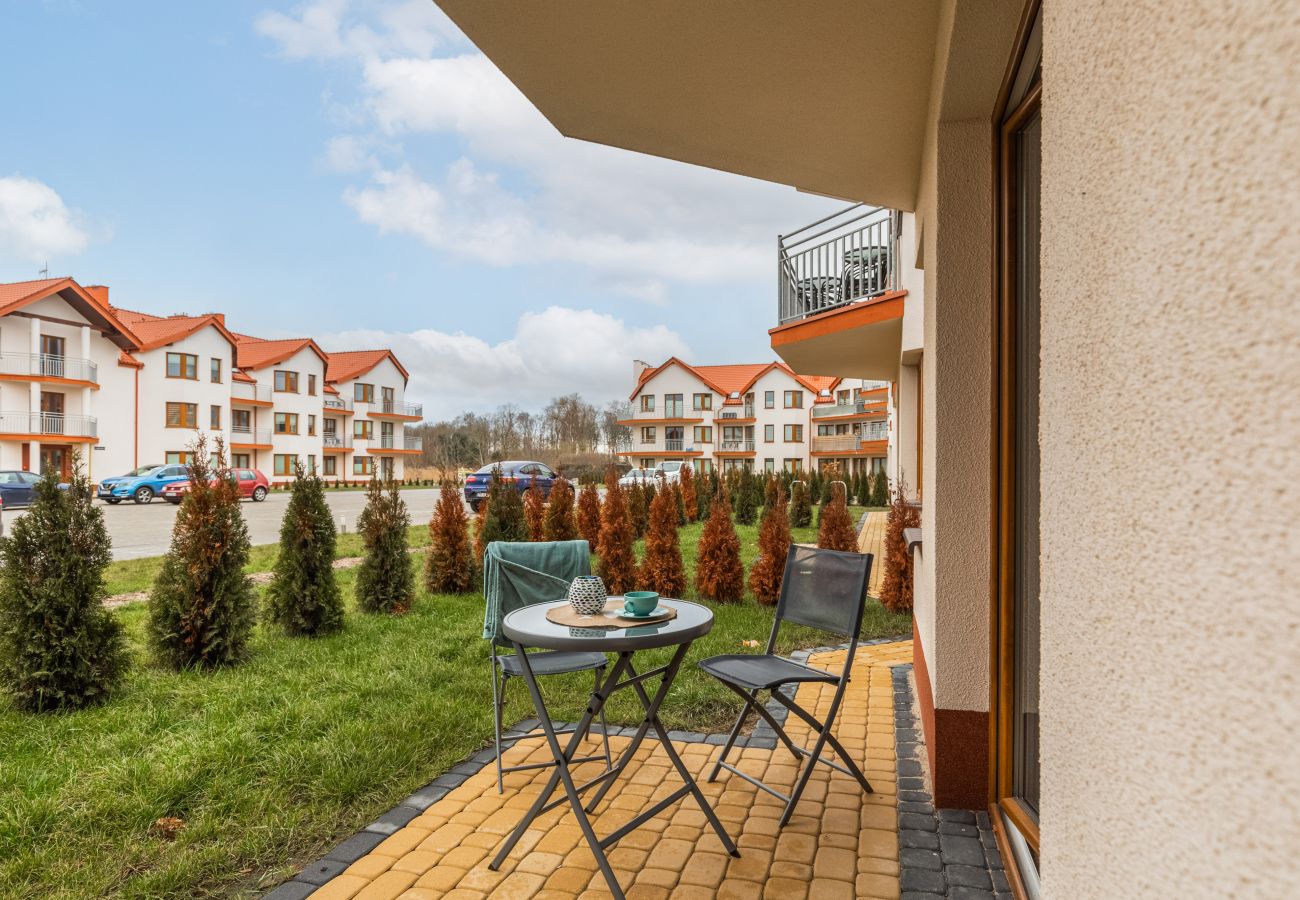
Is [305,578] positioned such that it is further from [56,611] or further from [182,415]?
[182,415]

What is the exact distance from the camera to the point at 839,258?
7.96 metres

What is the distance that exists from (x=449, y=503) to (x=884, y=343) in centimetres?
541

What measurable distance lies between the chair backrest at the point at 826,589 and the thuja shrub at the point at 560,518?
17.4 feet

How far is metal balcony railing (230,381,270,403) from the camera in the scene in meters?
34.4

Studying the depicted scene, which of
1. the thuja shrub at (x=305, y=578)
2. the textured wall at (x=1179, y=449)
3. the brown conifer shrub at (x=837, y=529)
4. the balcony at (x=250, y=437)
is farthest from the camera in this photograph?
the balcony at (x=250, y=437)

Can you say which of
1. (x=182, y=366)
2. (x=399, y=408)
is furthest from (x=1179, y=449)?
(x=399, y=408)

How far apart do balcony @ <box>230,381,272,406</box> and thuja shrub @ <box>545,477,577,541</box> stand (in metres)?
30.5

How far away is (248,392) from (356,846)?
121 ft

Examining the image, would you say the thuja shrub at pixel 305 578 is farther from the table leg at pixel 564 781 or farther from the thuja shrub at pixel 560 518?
the table leg at pixel 564 781

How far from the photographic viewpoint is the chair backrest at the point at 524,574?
144 inches

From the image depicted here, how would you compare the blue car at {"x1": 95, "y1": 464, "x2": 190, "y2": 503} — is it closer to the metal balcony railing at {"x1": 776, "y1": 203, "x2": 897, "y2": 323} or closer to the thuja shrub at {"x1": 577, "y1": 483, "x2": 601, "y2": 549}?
the thuja shrub at {"x1": 577, "y1": 483, "x2": 601, "y2": 549}

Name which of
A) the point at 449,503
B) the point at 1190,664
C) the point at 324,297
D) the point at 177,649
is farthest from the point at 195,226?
the point at 1190,664

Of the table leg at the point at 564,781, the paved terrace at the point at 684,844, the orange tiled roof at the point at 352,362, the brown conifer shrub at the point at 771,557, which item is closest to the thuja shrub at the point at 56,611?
the paved terrace at the point at 684,844

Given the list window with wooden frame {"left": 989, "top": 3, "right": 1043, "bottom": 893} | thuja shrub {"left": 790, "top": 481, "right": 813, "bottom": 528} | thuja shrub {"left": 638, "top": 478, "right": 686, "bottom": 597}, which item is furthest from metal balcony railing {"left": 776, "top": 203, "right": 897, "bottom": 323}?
thuja shrub {"left": 790, "top": 481, "right": 813, "bottom": 528}
